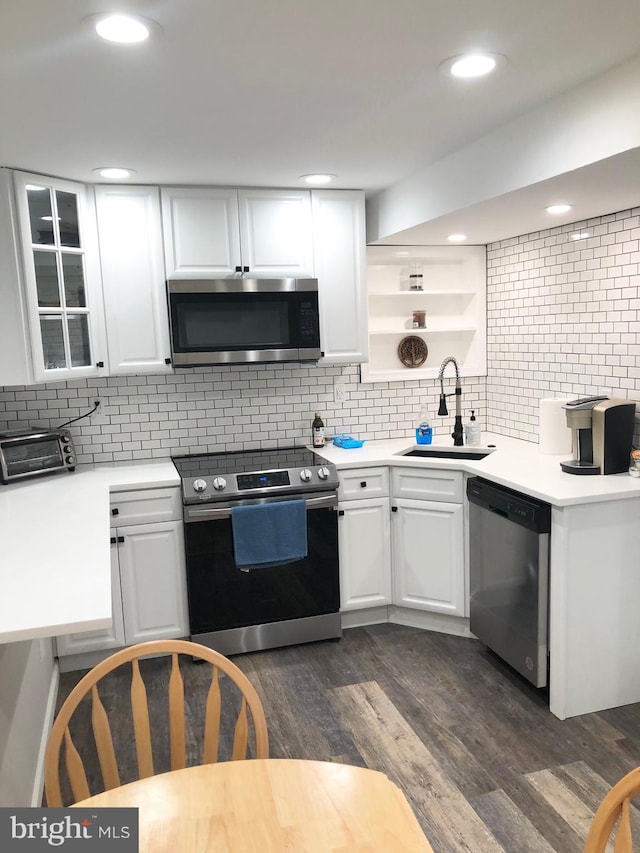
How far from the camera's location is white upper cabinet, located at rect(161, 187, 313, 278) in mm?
3480

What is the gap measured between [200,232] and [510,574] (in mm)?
2275

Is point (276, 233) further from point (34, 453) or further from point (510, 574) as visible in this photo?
point (510, 574)

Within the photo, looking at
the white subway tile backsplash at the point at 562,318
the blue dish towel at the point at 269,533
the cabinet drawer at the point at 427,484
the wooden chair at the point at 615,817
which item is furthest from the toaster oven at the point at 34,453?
the wooden chair at the point at 615,817

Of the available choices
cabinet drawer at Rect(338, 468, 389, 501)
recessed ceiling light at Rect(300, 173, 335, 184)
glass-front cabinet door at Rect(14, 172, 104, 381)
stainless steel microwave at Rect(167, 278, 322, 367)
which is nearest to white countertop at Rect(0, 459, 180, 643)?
glass-front cabinet door at Rect(14, 172, 104, 381)

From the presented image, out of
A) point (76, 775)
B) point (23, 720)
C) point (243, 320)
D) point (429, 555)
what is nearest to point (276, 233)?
point (243, 320)

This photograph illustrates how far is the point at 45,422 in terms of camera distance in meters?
3.67

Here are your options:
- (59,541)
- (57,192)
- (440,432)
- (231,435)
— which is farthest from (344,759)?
(57,192)

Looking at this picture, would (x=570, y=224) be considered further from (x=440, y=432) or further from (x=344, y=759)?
(x=344, y=759)

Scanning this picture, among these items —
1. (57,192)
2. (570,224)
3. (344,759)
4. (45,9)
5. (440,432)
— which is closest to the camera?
(45,9)

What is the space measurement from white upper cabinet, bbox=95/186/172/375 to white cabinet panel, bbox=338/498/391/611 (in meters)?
1.27

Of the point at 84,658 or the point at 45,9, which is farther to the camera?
the point at 84,658

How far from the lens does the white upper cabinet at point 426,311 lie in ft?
13.8

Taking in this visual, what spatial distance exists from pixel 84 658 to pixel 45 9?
9.46 feet

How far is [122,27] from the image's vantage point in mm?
1652
